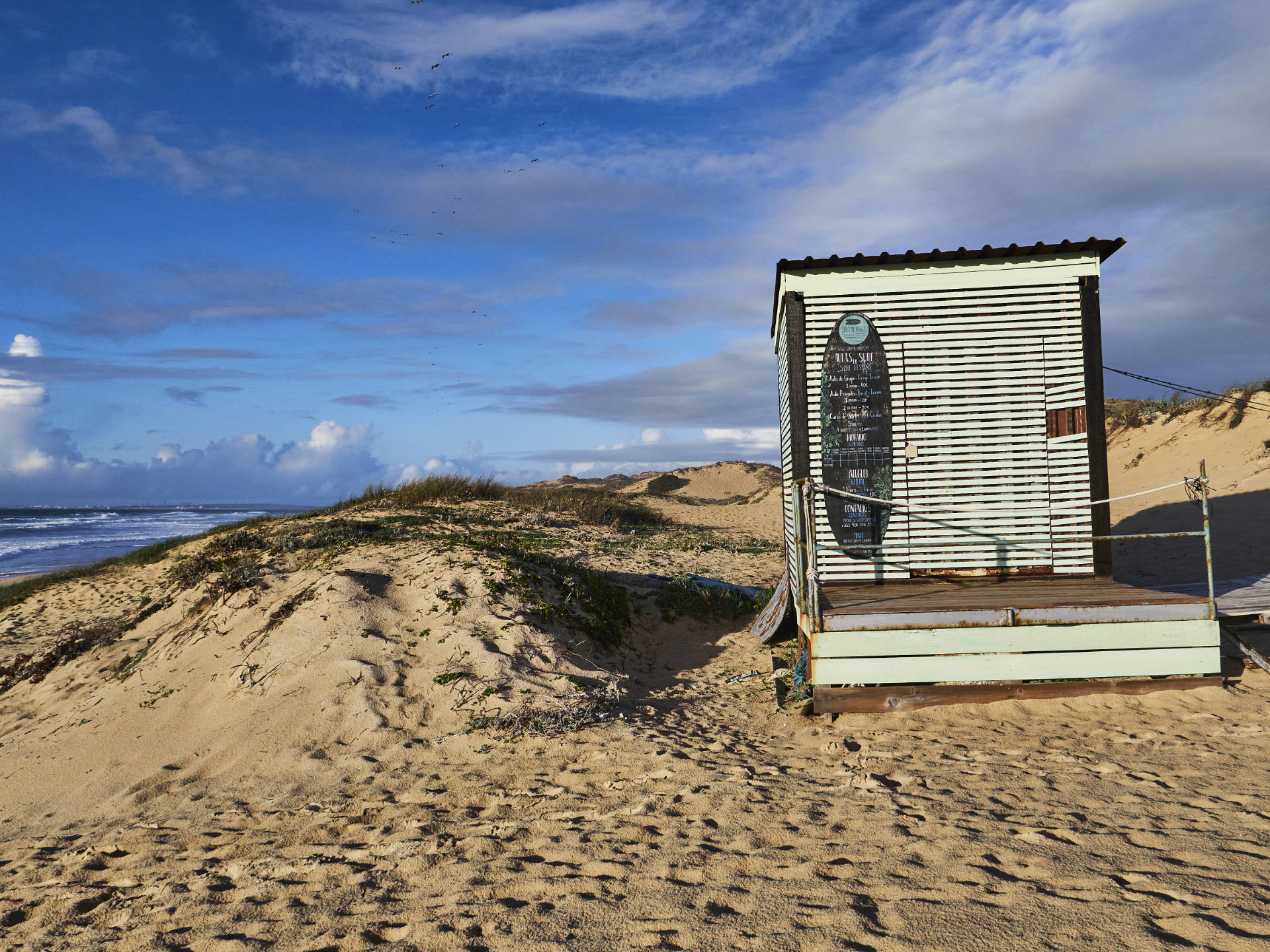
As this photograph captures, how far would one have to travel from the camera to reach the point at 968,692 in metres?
6.77

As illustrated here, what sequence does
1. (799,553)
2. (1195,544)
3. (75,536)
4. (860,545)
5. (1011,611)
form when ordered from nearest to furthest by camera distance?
(1011,611) < (799,553) < (860,545) < (1195,544) < (75,536)

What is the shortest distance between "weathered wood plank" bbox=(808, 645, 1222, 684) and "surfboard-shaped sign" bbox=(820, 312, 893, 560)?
2388mm

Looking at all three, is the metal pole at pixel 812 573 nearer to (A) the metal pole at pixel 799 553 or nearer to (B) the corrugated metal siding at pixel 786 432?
(A) the metal pole at pixel 799 553

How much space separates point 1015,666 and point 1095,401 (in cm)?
379

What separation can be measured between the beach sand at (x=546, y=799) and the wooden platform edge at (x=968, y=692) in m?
0.12

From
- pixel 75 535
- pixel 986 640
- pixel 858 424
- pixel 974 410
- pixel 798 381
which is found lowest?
pixel 75 535

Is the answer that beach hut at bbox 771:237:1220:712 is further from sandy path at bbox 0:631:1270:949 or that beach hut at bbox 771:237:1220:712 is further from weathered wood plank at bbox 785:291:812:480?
sandy path at bbox 0:631:1270:949

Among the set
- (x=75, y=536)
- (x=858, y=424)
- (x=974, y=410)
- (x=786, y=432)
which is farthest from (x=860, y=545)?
(x=75, y=536)

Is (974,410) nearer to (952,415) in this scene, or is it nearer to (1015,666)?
(952,415)

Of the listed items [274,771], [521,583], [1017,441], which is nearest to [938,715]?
[1017,441]

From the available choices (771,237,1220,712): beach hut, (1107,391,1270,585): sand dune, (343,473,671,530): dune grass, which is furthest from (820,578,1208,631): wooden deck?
(343,473,671,530): dune grass

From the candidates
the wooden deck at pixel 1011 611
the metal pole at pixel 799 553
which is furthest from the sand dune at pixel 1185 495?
the metal pole at pixel 799 553

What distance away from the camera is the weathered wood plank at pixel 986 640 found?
22.0 feet

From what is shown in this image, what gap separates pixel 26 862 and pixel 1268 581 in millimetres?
14058
